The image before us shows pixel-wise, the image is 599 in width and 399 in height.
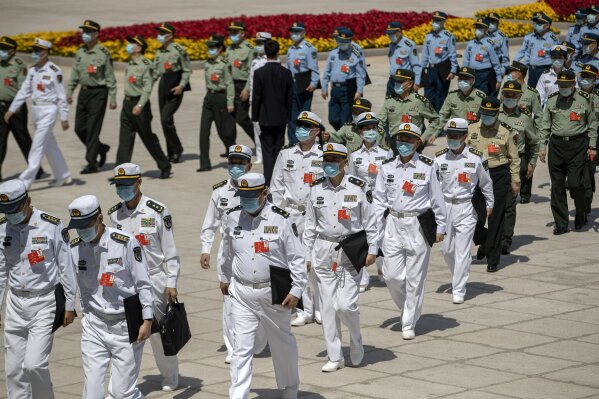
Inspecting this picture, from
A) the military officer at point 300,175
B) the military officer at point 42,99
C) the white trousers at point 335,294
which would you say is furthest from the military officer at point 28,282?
the military officer at point 42,99

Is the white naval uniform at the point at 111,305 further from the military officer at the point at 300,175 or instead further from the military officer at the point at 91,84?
the military officer at the point at 91,84

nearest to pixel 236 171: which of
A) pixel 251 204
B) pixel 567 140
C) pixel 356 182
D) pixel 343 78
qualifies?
pixel 356 182

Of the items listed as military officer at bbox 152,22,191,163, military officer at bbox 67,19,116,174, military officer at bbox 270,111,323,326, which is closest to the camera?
military officer at bbox 270,111,323,326

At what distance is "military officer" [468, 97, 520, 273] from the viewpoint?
55.0 ft

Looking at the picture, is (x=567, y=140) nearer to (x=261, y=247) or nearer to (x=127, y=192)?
(x=261, y=247)

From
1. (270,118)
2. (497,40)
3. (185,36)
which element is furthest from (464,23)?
(270,118)

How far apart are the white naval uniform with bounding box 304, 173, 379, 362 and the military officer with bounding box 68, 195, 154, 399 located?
97.6 inches

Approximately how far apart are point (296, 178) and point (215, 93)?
8.19 metres

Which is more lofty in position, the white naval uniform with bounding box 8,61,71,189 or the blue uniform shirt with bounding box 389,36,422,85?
the blue uniform shirt with bounding box 389,36,422,85

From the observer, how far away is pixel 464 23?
36.0 meters

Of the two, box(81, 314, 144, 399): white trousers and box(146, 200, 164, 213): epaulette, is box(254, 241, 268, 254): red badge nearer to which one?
box(146, 200, 164, 213): epaulette

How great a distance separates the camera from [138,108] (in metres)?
22.1

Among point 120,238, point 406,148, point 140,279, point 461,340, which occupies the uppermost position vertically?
point 406,148

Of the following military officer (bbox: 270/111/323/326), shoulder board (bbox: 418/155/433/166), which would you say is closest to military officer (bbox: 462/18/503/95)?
military officer (bbox: 270/111/323/326)
